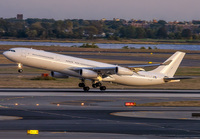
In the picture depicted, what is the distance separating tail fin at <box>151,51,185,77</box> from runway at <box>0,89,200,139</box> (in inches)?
293

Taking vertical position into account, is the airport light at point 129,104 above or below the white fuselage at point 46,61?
below

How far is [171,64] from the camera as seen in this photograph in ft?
180

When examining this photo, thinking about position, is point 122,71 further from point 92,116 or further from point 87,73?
point 92,116

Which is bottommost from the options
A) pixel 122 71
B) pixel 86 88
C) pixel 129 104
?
pixel 86 88

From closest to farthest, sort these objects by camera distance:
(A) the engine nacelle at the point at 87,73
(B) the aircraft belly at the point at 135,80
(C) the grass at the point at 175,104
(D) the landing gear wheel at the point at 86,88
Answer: (C) the grass at the point at 175,104 < (A) the engine nacelle at the point at 87,73 < (D) the landing gear wheel at the point at 86,88 < (B) the aircraft belly at the point at 135,80

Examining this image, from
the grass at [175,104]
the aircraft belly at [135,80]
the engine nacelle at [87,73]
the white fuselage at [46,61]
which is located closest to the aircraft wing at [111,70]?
the engine nacelle at [87,73]

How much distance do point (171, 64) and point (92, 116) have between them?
2412 cm

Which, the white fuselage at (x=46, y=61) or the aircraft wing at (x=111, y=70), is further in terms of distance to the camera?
the aircraft wing at (x=111, y=70)

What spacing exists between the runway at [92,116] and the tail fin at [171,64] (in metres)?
7.44

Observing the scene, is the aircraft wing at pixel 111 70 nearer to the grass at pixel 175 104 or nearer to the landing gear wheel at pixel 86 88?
the landing gear wheel at pixel 86 88

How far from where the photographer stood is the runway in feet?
86.9

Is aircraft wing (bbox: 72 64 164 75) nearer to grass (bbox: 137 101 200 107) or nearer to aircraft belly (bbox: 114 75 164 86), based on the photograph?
aircraft belly (bbox: 114 75 164 86)

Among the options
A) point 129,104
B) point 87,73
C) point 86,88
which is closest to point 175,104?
point 129,104

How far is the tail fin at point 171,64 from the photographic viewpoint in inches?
2138
